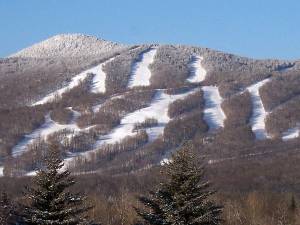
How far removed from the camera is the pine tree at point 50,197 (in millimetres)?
28078

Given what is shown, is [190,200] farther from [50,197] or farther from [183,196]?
[50,197]

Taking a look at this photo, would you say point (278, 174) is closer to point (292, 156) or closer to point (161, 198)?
point (292, 156)

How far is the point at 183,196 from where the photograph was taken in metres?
29.6

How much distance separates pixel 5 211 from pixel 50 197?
1851 millimetres

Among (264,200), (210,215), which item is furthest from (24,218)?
(264,200)

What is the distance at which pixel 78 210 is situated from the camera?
29.0 metres

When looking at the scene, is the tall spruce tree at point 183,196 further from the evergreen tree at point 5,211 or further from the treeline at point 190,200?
the evergreen tree at point 5,211

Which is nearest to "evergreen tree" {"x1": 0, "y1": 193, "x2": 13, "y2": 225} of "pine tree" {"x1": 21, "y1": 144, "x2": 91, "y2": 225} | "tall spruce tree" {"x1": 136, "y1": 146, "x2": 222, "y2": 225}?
"pine tree" {"x1": 21, "y1": 144, "x2": 91, "y2": 225}

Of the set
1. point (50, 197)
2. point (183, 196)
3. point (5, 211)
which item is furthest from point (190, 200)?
point (5, 211)

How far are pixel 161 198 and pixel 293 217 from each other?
175ft

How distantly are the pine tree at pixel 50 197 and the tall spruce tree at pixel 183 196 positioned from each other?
3.62 metres

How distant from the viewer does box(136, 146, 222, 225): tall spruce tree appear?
29453 mm

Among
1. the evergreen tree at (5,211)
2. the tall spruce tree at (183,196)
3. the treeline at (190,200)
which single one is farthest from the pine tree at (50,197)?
the tall spruce tree at (183,196)

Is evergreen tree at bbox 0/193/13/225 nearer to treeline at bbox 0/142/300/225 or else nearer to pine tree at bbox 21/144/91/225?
treeline at bbox 0/142/300/225
